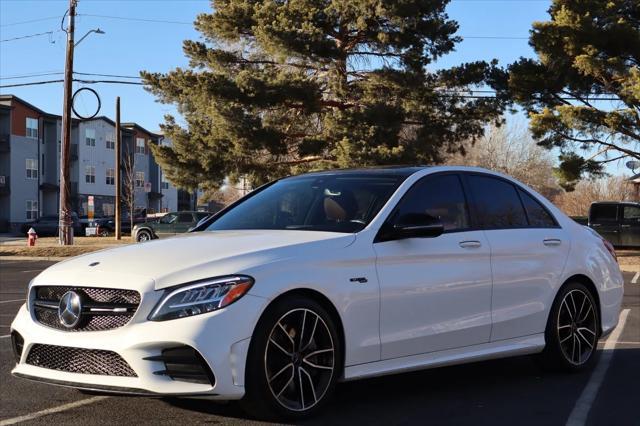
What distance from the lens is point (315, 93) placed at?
2920cm

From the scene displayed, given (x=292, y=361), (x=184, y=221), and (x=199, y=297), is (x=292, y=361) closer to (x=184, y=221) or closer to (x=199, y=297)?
(x=199, y=297)

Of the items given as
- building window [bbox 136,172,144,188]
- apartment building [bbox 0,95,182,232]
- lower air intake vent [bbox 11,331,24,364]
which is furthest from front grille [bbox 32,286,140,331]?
building window [bbox 136,172,144,188]

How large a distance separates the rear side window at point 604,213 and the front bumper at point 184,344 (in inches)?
1081

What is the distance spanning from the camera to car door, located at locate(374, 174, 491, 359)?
4951mm

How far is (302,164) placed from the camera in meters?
30.7

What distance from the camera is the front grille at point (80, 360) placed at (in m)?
4.19

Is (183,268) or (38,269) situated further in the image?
(38,269)

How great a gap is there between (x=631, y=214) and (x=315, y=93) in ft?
43.5

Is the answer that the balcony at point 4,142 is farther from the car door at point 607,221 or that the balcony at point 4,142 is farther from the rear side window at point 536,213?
the rear side window at point 536,213

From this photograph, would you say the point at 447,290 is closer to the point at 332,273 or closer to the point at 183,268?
the point at 332,273

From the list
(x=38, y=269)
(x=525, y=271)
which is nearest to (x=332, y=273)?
(x=525, y=271)

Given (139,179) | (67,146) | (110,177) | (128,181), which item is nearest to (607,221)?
(67,146)

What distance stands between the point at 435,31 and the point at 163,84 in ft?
37.7

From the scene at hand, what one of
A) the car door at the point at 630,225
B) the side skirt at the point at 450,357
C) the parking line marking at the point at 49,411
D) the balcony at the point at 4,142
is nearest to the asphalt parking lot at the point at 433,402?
the parking line marking at the point at 49,411
